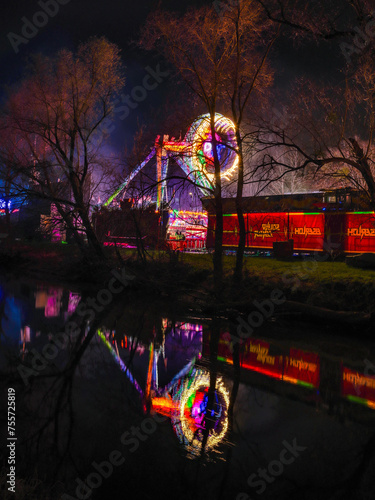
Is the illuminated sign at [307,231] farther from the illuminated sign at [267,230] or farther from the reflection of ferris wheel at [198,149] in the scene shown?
the reflection of ferris wheel at [198,149]

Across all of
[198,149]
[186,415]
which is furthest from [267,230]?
[186,415]

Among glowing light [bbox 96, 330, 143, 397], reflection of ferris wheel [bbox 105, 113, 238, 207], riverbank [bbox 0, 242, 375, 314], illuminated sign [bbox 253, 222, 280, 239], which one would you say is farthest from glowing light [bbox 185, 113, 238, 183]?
glowing light [bbox 96, 330, 143, 397]

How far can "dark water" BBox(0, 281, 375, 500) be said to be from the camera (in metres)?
4.65

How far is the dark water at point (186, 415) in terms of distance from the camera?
465 centimetres

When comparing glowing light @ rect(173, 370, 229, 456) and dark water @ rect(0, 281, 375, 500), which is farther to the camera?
glowing light @ rect(173, 370, 229, 456)

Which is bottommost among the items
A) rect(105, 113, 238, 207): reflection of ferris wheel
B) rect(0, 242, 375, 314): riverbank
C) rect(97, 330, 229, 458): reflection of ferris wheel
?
rect(97, 330, 229, 458): reflection of ferris wheel

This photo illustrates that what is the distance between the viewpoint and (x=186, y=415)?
250 inches

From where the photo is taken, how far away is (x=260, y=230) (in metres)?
30.3

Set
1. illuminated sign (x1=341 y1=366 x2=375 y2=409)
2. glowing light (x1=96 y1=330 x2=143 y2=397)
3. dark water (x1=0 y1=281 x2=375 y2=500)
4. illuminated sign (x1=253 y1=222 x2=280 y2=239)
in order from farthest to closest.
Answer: illuminated sign (x1=253 y1=222 x2=280 y2=239)
glowing light (x1=96 y1=330 x2=143 y2=397)
illuminated sign (x1=341 y1=366 x2=375 y2=409)
dark water (x1=0 y1=281 x2=375 y2=500)

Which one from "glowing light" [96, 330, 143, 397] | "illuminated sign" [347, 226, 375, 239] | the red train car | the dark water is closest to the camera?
the dark water

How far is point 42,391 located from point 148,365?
2414 millimetres

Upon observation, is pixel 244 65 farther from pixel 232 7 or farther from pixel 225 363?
pixel 225 363

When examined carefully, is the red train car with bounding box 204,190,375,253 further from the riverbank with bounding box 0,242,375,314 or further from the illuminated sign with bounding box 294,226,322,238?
the riverbank with bounding box 0,242,375,314

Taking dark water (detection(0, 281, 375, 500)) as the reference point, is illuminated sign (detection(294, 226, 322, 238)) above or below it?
above
